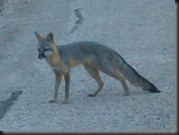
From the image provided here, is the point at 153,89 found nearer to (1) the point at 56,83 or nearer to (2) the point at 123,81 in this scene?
(2) the point at 123,81

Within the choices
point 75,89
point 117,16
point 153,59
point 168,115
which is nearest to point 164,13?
point 117,16

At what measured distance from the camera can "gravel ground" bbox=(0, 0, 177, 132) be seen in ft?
28.8

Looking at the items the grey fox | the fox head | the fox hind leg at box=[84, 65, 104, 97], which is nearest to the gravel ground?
the fox hind leg at box=[84, 65, 104, 97]

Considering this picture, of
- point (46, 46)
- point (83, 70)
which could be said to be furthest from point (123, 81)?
point (83, 70)

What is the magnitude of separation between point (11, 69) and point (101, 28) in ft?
14.3

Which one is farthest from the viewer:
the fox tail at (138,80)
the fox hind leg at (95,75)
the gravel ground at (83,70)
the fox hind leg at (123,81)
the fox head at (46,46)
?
the fox hind leg at (95,75)

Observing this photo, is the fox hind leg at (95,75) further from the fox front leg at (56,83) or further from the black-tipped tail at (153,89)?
the black-tipped tail at (153,89)

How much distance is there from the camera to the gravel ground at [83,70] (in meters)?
8.79

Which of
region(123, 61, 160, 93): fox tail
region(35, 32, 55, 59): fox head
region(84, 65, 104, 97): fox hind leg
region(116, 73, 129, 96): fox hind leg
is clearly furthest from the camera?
region(84, 65, 104, 97): fox hind leg

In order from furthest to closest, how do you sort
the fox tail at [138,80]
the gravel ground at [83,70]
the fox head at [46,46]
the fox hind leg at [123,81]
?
1. the fox hind leg at [123,81]
2. the fox tail at [138,80]
3. the fox head at [46,46]
4. the gravel ground at [83,70]

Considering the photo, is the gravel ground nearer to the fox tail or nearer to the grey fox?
the fox tail

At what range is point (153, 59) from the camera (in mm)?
12656

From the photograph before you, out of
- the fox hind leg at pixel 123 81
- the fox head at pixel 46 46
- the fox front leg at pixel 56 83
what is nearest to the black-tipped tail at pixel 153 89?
the fox hind leg at pixel 123 81

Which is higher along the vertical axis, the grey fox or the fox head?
the fox head
